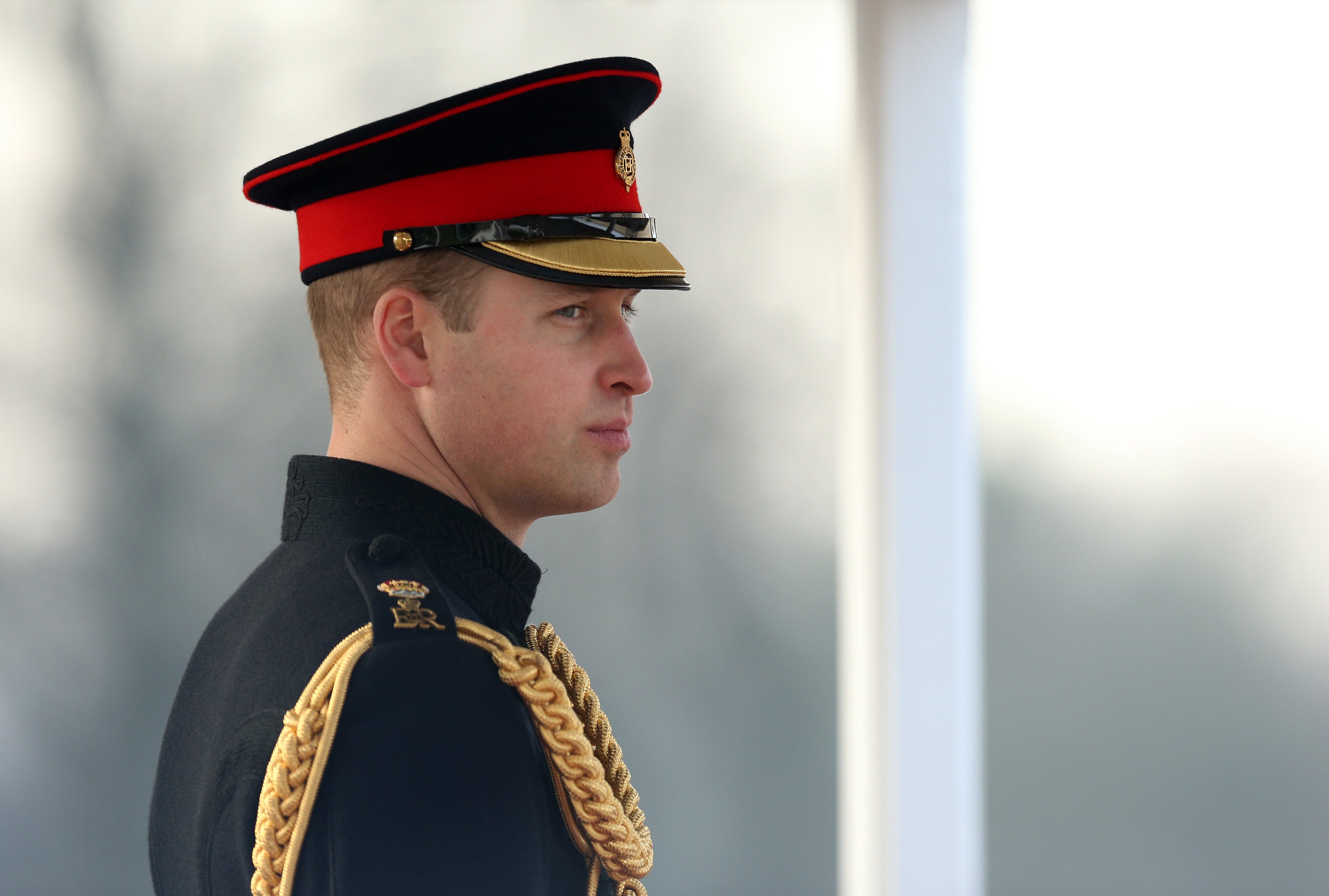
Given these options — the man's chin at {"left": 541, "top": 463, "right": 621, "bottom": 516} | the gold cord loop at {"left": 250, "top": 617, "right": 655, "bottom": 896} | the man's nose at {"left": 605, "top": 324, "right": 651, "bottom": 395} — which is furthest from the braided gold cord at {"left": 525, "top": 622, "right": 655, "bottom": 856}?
the man's nose at {"left": 605, "top": 324, "right": 651, "bottom": 395}

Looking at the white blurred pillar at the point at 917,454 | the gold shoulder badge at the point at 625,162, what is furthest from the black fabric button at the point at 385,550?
the white blurred pillar at the point at 917,454

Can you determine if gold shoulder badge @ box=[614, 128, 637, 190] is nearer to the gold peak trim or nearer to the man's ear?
the gold peak trim

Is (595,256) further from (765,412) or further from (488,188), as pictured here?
(765,412)

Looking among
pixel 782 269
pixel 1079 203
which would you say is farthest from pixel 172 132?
pixel 1079 203

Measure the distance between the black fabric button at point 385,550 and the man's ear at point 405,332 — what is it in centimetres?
15

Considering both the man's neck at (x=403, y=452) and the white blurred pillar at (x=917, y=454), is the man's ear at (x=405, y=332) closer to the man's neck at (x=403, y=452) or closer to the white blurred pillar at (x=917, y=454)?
the man's neck at (x=403, y=452)

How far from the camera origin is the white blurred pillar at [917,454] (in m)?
2.29

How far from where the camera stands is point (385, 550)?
0.87 meters

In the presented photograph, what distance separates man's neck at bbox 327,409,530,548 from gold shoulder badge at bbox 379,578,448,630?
0.46ft

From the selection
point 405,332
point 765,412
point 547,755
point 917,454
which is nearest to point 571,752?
point 547,755

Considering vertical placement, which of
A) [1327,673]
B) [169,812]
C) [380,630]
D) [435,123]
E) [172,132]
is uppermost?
[172,132]

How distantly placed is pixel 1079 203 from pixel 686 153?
3.70ft

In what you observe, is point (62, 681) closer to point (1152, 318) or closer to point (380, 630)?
point (380, 630)

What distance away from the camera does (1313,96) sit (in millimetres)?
2805
